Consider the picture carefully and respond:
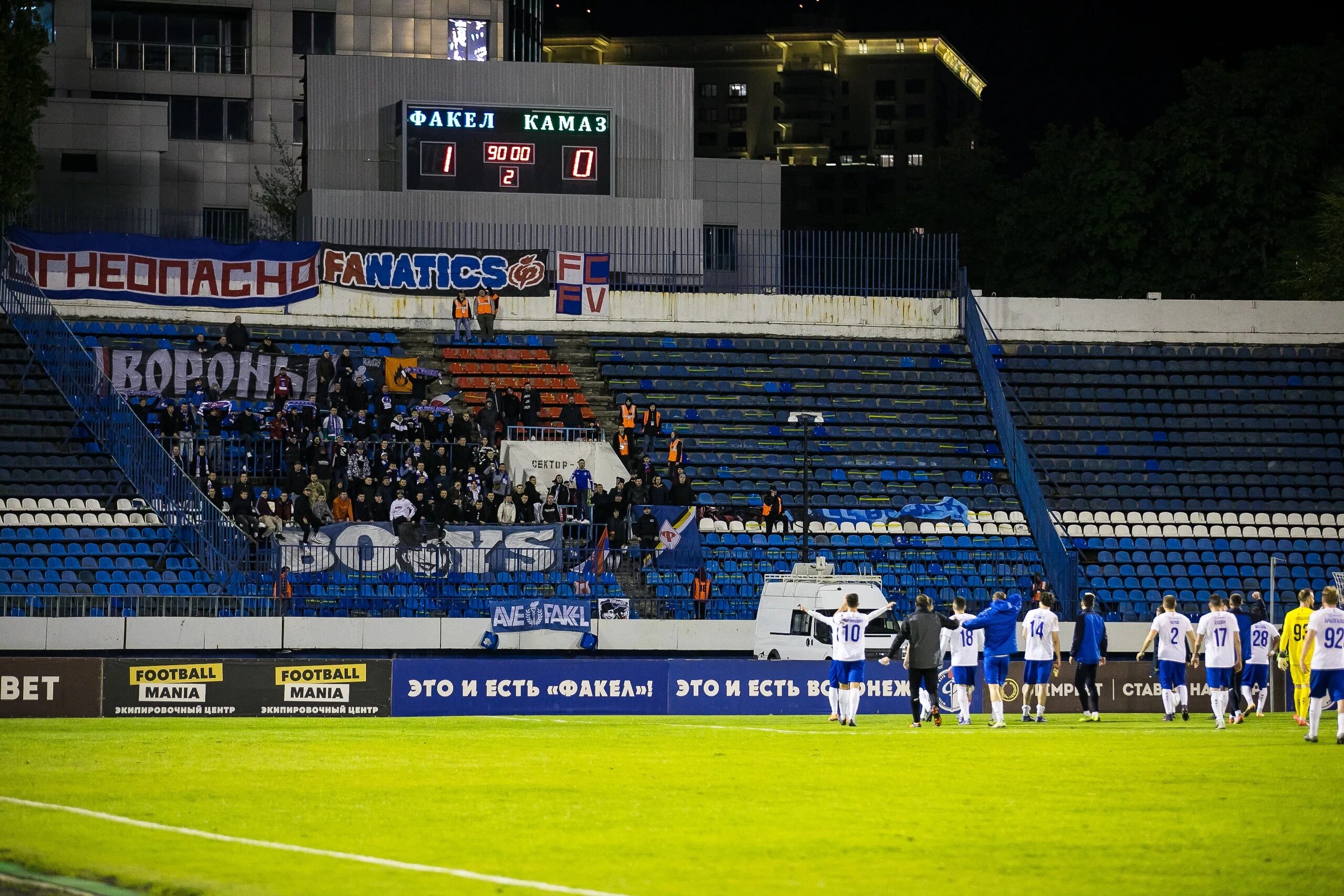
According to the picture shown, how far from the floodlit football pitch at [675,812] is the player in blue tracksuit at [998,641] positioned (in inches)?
64.7

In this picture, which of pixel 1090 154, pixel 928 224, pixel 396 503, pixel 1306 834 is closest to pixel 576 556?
pixel 396 503

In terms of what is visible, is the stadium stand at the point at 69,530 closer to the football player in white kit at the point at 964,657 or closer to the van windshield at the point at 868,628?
the van windshield at the point at 868,628

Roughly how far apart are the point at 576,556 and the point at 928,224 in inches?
2173

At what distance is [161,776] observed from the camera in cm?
1744

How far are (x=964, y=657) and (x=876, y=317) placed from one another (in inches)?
859

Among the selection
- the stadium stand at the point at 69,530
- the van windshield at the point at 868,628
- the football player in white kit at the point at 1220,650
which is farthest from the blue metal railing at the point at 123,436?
the football player in white kit at the point at 1220,650

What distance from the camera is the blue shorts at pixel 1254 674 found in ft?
86.5

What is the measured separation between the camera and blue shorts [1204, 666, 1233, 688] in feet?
80.1

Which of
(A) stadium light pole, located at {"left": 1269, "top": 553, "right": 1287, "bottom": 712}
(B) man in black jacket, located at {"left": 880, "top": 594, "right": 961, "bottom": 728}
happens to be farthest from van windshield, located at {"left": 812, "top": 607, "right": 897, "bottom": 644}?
(B) man in black jacket, located at {"left": 880, "top": 594, "right": 961, "bottom": 728}

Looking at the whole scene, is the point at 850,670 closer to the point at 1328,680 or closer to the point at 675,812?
the point at 1328,680

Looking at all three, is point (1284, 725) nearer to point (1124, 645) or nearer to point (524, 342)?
point (1124, 645)

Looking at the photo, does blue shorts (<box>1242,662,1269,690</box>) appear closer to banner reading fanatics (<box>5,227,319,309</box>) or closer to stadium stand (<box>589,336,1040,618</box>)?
stadium stand (<box>589,336,1040,618</box>)

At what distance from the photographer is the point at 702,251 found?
4544cm

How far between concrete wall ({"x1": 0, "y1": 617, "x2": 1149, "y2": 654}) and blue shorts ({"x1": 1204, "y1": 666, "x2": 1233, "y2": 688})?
344 inches
